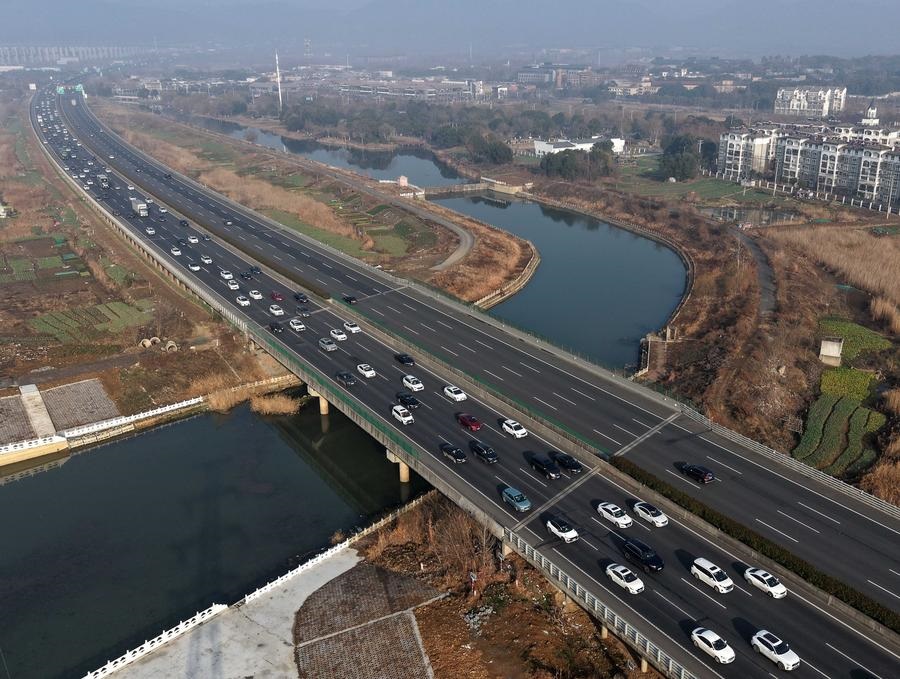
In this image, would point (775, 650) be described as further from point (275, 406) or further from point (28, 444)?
point (28, 444)

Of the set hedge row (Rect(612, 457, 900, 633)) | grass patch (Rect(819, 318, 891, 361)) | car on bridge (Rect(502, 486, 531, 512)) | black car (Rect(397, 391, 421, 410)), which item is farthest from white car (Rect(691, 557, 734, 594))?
grass patch (Rect(819, 318, 891, 361))

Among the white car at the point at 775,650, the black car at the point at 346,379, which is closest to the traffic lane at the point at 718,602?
the white car at the point at 775,650

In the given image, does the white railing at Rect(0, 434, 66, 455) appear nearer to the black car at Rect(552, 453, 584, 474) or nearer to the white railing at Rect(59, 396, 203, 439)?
the white railing at Rect(59, 396, 203, 439)

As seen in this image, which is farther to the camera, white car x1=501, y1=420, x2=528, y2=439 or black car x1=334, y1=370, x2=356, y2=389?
black car x1=334, y1=370, x2=356, y2=389

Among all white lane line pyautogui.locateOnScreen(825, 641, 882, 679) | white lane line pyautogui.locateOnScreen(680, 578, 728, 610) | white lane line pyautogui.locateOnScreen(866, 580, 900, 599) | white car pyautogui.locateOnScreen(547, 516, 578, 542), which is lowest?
white lane line pyautogui.locateOnScreen(825, 641, 882, 679)

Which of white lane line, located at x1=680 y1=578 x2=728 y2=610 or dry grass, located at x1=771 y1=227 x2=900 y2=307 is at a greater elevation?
dry grass, located at x1=771 y1=227 x2=900 y2=307

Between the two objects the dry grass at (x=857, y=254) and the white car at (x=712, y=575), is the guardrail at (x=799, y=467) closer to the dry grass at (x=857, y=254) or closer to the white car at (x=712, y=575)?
the white car at (x=712, y=575)

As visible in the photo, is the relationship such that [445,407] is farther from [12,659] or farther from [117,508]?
[12,659]
